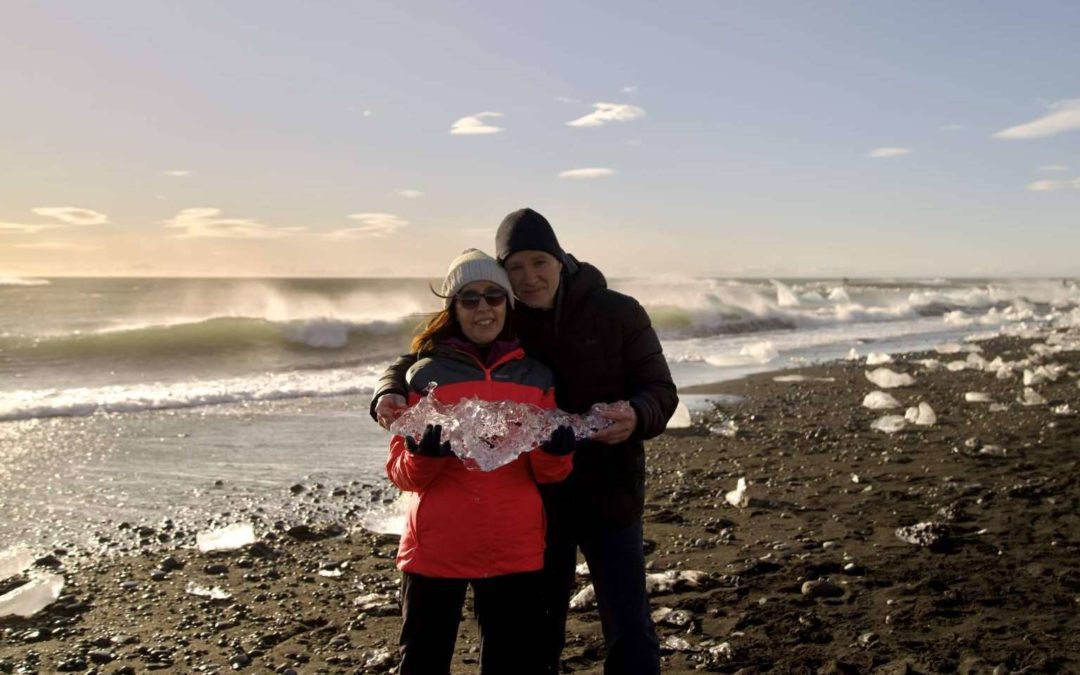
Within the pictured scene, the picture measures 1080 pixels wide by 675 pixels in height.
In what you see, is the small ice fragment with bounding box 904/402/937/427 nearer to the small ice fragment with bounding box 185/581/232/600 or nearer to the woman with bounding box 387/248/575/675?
the small ice fragment with bounding box 185/581/232/600

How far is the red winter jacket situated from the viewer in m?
2.74

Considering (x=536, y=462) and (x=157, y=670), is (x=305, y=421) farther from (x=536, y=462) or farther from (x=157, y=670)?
(x=536, y=462)

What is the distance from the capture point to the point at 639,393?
300 cm

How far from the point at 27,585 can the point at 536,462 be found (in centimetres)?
432

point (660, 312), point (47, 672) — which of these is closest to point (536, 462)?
point (47, 672)

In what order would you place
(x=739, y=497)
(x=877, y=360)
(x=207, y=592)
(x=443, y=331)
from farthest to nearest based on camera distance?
1. (x=877, y=360)
2. (x=739, y=497)
3. (x=207, y=592)
4. (x=443, y=331)

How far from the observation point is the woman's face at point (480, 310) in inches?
115

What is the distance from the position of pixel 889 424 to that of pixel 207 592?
8.46m

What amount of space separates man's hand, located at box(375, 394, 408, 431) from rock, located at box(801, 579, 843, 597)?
3.09 meters

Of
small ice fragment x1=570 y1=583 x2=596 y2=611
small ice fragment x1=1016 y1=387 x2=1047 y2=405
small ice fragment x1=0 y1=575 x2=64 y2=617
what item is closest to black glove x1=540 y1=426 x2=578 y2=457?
small ice fragment x1=570 y1=583 x2=596 y2=611

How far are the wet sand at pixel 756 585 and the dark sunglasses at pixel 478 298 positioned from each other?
2.10m

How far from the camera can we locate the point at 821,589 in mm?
4723

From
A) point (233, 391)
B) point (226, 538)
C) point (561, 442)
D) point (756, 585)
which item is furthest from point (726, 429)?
point (233, 391)

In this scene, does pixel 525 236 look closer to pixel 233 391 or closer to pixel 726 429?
pixel 726 429
